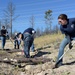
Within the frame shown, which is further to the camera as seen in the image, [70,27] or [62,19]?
[70,27]

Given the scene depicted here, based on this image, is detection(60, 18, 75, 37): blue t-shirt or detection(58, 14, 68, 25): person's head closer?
detection(58, 14, 68, 25): person's head

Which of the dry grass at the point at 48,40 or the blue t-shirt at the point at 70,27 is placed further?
the dry grass at the point at 48,40

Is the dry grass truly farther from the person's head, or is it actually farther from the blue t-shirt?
the person's head

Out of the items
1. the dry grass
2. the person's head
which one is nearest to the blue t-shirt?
the person's head

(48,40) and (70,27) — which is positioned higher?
(70,27)

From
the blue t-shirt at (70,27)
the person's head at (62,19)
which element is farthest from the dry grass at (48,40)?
the person's head at (62,19)

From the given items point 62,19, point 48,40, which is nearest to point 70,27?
point 62,19

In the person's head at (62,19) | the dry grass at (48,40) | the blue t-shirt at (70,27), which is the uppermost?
the person's head at (62,19)

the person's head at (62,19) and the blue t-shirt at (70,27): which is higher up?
the person's head at (62,19)

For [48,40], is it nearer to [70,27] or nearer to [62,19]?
[70,27]

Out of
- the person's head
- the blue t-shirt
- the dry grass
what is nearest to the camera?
the person's head

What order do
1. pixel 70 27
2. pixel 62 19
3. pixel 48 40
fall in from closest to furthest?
pixel 62 19
pixel 70 27
pixel 48 40

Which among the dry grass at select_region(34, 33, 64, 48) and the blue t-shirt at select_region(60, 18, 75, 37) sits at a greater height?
the blue t-shirt at select_region(60, 18, 75, 37)

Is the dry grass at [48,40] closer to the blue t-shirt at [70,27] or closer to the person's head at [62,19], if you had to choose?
the blue t-shirt at [70,27]
